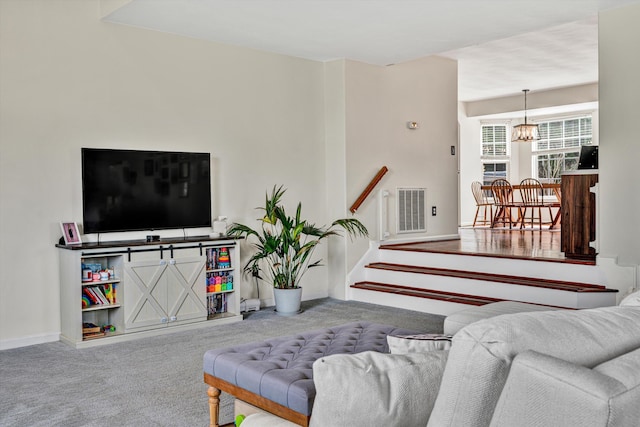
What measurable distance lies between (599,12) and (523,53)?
251 cm

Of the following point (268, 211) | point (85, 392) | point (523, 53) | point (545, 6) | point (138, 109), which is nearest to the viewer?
point (85, 392)

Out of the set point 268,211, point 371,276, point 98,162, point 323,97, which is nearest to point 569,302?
point 371,276

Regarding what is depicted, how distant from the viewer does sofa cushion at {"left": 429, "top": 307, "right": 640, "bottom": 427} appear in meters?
1.24

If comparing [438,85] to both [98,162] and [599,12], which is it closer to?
[599,12]

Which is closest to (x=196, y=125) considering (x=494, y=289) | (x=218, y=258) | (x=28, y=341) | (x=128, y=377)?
(x=218, y=258)

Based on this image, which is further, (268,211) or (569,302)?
(268,211)

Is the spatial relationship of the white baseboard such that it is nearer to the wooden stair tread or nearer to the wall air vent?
the wooden stair tread

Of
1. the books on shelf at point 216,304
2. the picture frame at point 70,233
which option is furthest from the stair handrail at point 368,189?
the picture frame at point 70,233

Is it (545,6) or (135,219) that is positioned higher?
(545,6)

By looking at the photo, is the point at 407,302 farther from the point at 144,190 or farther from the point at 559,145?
the point at 559,145

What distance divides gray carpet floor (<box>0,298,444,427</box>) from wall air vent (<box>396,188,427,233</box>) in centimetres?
186

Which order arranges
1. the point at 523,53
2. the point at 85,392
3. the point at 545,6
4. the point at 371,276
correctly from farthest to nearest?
the point at 523,53, the point at 371,276, the point at 545,6, the point at 85,392

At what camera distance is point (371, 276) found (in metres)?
6.70

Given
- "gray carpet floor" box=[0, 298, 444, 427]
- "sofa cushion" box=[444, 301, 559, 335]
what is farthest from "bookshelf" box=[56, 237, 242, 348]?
"sofa cushion" box=[444, 301, 559, 335]
